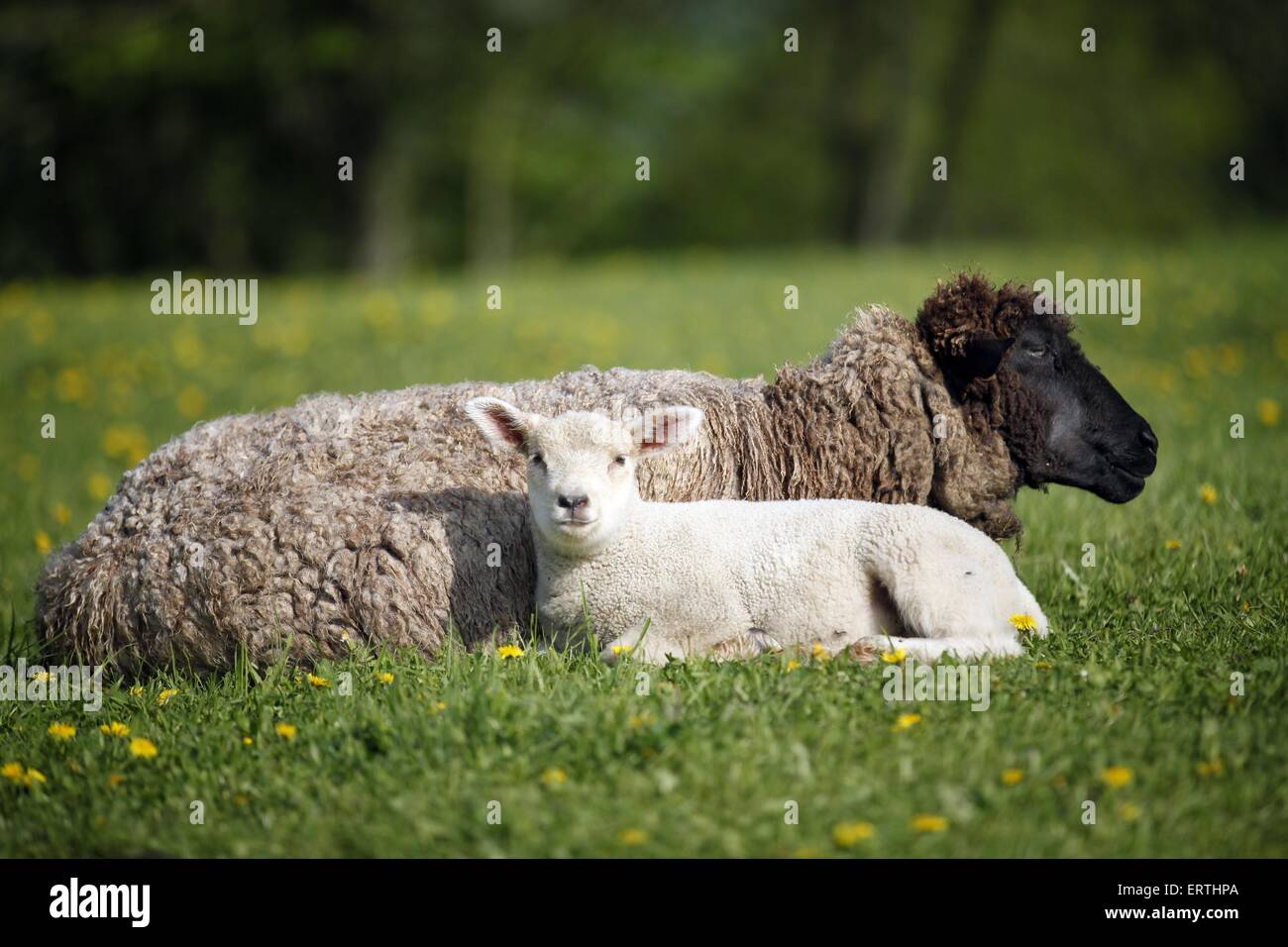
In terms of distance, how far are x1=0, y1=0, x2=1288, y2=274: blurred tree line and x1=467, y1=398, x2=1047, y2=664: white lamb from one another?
21067mm

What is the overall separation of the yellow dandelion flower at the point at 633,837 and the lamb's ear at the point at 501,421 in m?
1.98

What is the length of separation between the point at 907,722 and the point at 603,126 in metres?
34.9

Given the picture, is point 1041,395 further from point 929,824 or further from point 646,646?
point 929,824

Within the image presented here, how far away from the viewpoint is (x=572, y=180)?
1588 inches

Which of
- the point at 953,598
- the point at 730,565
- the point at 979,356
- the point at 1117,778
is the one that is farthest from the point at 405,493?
the point at 1117,778

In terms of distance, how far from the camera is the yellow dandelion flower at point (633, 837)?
396 centimetres

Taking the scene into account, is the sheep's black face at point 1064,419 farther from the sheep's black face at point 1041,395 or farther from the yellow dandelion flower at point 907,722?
the yellow dandelion flower at point 907,722

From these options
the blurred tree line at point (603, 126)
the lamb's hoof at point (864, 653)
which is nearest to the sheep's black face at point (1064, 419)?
the lamb's hoof at point (864, 653)

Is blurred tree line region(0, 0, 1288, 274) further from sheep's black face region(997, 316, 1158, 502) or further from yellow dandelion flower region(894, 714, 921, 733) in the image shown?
yellow dandelion flower region(894, 714, 921, 733)

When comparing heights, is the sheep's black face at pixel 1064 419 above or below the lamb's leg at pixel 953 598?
above

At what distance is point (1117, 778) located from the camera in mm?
4156
